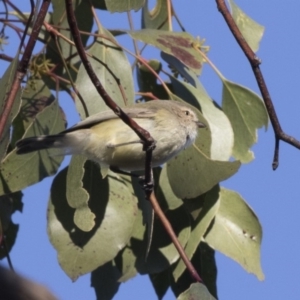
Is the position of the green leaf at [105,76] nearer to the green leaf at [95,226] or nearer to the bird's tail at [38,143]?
the bird's tail at [38,143]

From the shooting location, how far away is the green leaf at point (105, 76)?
3.55m

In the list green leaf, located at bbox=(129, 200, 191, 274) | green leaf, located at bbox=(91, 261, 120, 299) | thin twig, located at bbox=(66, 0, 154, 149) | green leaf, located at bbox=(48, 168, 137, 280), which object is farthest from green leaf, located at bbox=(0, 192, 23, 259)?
thin twig, located at bbox=(66, 0, 154, 149)

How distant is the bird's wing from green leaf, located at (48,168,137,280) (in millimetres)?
329

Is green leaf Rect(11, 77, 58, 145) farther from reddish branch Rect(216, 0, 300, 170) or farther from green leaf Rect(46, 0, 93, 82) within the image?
reddish branch Rect(216, 0, 300, 170)

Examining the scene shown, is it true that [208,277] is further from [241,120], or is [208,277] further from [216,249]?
[241,120]

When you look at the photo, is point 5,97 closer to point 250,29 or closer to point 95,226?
point 95,226

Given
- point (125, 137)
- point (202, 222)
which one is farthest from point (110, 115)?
point (202, 222)

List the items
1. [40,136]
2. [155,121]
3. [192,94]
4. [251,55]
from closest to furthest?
[251,55] → [40,136] → [155,121] → [192,94]

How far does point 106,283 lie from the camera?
152 inches

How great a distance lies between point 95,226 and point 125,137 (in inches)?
16.1

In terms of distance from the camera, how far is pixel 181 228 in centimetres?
372

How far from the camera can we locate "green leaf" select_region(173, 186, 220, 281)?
363 cm

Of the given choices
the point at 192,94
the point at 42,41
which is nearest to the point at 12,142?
the point at 42,41

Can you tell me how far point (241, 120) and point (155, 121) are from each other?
0.52m
